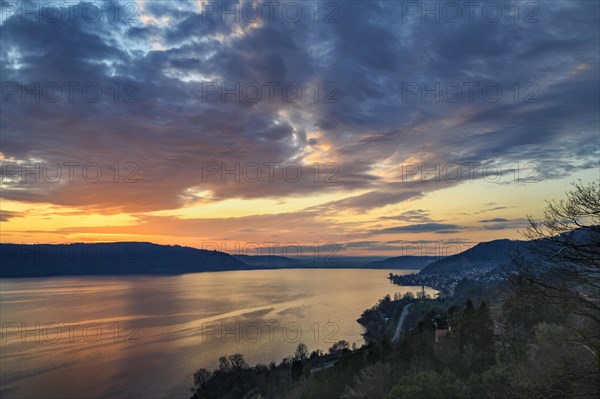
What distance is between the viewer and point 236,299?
8644 centimetres

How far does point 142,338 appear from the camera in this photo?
48438 mm

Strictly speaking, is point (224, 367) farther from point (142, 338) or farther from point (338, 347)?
point (142, 338)

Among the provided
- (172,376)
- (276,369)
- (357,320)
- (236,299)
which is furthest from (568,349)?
(236,299)

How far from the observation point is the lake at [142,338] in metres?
31.5

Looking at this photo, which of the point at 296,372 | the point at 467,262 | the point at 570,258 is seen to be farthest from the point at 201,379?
the point at 467,262

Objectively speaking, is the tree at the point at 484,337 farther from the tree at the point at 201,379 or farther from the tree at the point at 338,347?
the tree at the point at 201,379

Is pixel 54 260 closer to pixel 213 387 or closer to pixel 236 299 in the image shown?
pixel 236 299

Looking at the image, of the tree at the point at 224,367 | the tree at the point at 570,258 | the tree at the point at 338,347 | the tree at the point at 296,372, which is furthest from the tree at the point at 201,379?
the tree at the point at 570,258

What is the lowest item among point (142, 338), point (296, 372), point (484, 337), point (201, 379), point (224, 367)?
point (142, 338)

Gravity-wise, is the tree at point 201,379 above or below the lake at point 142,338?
above

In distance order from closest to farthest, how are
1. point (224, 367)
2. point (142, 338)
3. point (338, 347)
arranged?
1. point (224, 367)
2. point (338, 347)
3. point (142, 338)

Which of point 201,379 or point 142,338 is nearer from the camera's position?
point 201,379

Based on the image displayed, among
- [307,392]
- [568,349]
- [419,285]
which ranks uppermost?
[568,349]

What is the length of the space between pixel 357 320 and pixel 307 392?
4127 cm
